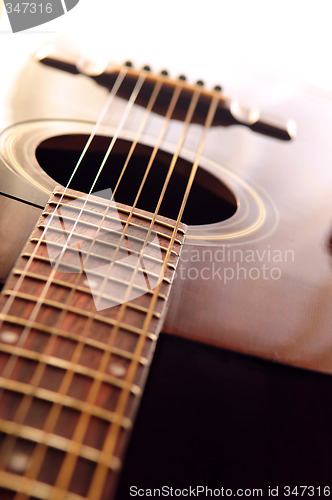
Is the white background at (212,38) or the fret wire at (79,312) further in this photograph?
the white background at (212,38)

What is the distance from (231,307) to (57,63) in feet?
2.48

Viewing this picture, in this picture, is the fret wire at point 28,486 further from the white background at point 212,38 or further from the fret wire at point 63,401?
the white background at point 212,38

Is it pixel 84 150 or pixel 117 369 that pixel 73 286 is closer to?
pixel 117 369

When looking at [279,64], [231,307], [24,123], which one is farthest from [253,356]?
[279,64]

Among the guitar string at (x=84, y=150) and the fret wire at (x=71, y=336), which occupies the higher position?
the guitar string at (x=84, y=150)

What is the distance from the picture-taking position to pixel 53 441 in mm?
390

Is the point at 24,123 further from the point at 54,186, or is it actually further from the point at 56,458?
the point at 56,458

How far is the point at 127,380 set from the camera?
452mm

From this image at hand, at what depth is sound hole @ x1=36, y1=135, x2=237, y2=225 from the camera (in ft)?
3.00

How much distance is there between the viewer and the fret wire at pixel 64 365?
445 millimetres

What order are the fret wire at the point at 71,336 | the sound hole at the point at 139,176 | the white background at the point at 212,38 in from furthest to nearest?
the white background at the point at 212,38, the sound hole at the point at 139,176, the fret wire at the point at 71,336

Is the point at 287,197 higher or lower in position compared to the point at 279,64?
lower

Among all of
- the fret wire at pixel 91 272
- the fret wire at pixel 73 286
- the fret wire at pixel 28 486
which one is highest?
the fret wire at pixel 91 272

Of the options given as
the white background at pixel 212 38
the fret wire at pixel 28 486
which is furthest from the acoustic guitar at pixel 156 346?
the white background at pixel 212 38
